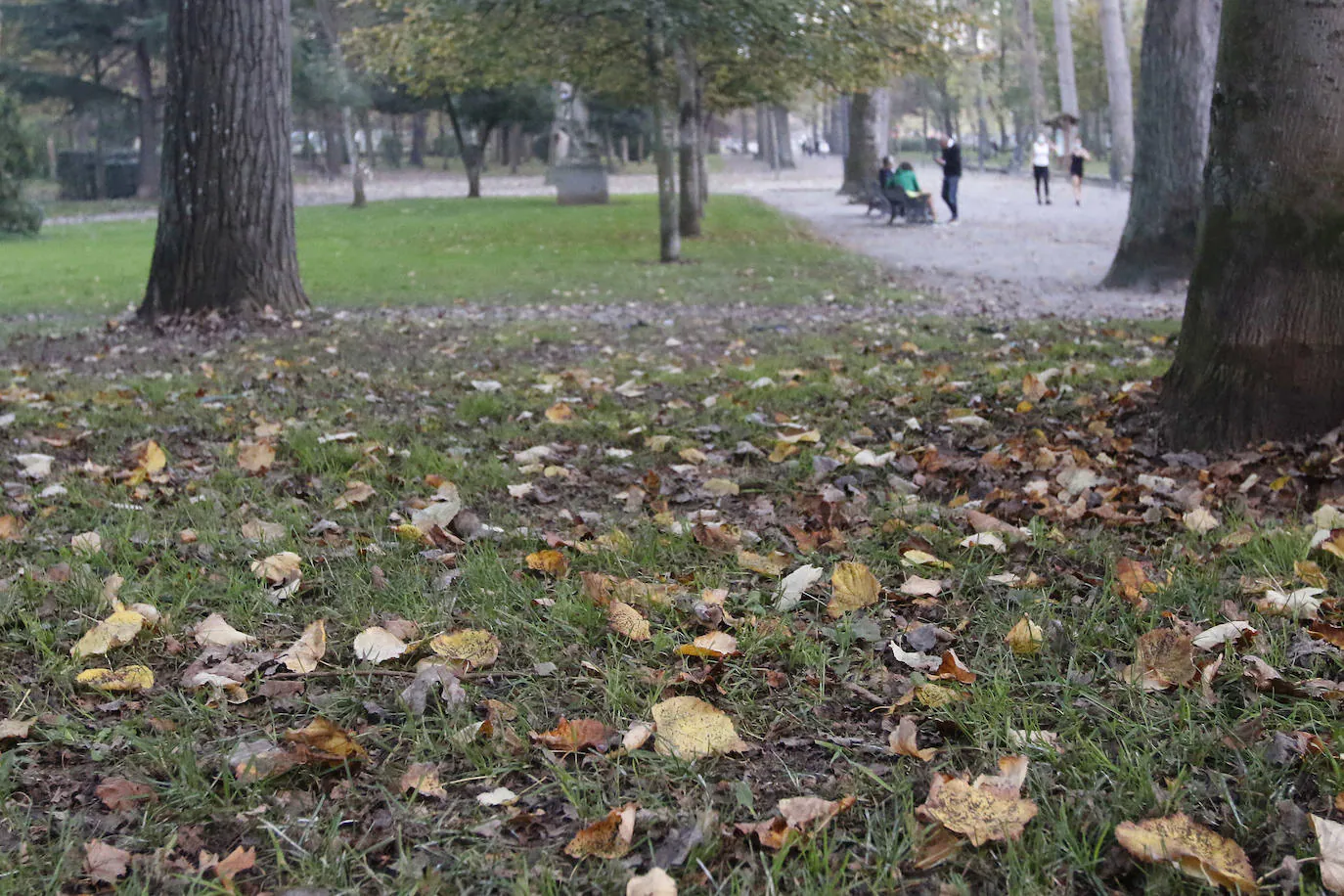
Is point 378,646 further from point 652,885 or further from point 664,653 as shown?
point 652,885

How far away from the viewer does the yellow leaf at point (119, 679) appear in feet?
8.15

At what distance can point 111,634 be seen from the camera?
2701 mm

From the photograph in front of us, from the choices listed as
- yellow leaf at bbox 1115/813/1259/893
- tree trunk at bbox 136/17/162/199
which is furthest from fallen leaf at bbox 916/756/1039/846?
tree trunk at bbox 136/17/162/199

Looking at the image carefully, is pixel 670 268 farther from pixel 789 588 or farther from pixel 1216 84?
pixel 789 588

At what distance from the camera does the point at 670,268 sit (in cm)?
1526

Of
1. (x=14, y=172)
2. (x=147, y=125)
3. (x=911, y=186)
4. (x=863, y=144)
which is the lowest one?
(x=911, y=186)

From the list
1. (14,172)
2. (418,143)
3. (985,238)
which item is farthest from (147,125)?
(985,238)

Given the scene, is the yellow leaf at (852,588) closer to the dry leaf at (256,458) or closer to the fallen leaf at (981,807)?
the fallen leaf at (981,807)

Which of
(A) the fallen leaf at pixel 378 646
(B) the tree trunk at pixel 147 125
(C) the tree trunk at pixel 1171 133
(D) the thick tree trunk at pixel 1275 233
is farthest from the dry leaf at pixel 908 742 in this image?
(B) the tree trunk at pixel 147 125

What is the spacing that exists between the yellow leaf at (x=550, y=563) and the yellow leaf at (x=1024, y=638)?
3.97 ft

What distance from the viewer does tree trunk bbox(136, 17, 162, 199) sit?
3653 centimetres

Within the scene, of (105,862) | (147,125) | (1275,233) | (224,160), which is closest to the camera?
(105,862)

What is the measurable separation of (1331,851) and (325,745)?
1.74 m

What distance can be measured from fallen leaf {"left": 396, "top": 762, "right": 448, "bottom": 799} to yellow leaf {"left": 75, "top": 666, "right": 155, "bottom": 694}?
776 mm
